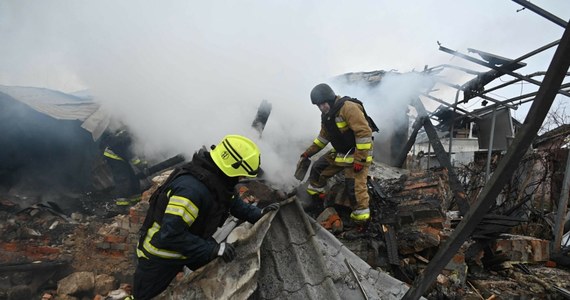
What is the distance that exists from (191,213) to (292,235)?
2.45 ft

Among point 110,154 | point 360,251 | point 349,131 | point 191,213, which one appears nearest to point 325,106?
point 349,131

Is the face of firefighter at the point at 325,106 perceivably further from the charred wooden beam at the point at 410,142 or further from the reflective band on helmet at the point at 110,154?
the reflective band on helmet at the point at 110,154

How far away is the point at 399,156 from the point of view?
7359 millimetres

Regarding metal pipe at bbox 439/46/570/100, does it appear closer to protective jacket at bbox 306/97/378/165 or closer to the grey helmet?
protective jacket at bbox 306/97/378/165

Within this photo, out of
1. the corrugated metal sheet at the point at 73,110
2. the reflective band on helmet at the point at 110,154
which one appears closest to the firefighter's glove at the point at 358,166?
the reflective band on helmet at the point at 110,154

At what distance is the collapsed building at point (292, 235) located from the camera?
6.58ft

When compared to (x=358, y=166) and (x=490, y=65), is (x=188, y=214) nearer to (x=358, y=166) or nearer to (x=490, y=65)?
(x=358, y=166)

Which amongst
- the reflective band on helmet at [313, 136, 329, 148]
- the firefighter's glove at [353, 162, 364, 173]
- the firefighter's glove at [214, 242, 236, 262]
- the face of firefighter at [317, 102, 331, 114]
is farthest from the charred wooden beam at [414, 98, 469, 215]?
the firefighter's glove at [214, 242, 236, 262]

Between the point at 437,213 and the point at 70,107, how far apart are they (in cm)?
631

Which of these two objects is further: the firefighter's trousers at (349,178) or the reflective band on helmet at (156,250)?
the firefighter's trousers at (349,178)

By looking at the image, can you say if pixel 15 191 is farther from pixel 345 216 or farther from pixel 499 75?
pixel 499 75

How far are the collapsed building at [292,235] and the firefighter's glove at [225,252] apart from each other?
0.06m

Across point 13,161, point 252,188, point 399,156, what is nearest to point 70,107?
point 13,161

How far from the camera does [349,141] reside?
4.09 m
